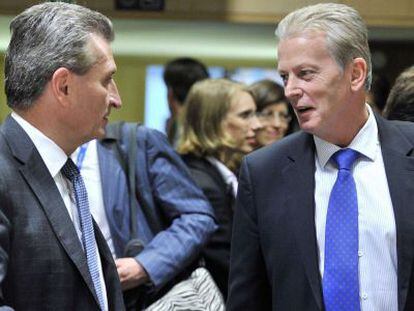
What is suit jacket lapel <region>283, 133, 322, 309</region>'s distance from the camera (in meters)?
3.02

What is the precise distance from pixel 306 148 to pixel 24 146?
38.7 inches

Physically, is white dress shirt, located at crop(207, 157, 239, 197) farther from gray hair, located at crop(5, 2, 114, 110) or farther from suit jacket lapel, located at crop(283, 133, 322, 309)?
gray hair, located at crop(5, 2, 114, 110)

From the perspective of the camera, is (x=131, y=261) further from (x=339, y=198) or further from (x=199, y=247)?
(x=339, y=198)

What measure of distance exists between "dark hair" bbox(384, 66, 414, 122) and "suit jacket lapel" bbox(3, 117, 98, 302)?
4.87ft

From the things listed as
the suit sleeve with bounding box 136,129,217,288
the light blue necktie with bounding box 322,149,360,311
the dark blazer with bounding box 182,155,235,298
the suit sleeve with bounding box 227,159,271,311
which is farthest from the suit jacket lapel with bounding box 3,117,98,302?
the dark blazer with bounding box 182,155,235,298

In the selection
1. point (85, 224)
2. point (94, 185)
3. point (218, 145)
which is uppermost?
point (85, 224)

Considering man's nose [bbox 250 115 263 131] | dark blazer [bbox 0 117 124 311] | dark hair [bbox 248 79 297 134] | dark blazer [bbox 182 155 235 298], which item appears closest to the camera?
dark blazer [bbox 0 117 124 311]

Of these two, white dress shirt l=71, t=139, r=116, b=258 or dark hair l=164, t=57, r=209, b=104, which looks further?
dark hair l=164, t=57, r=209, b=104

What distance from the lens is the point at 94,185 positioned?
3.94 m

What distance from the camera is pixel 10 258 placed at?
8.23 ft

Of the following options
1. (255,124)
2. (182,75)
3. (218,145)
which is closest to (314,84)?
(218,145)

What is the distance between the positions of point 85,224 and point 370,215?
0.88m

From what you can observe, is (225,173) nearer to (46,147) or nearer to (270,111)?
(270,111)

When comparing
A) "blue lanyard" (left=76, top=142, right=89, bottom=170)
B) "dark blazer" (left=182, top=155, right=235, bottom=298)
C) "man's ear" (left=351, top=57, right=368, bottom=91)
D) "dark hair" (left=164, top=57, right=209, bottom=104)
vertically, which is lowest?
"dark blazer" (left=182, top=155, right=235, bottom=298)
